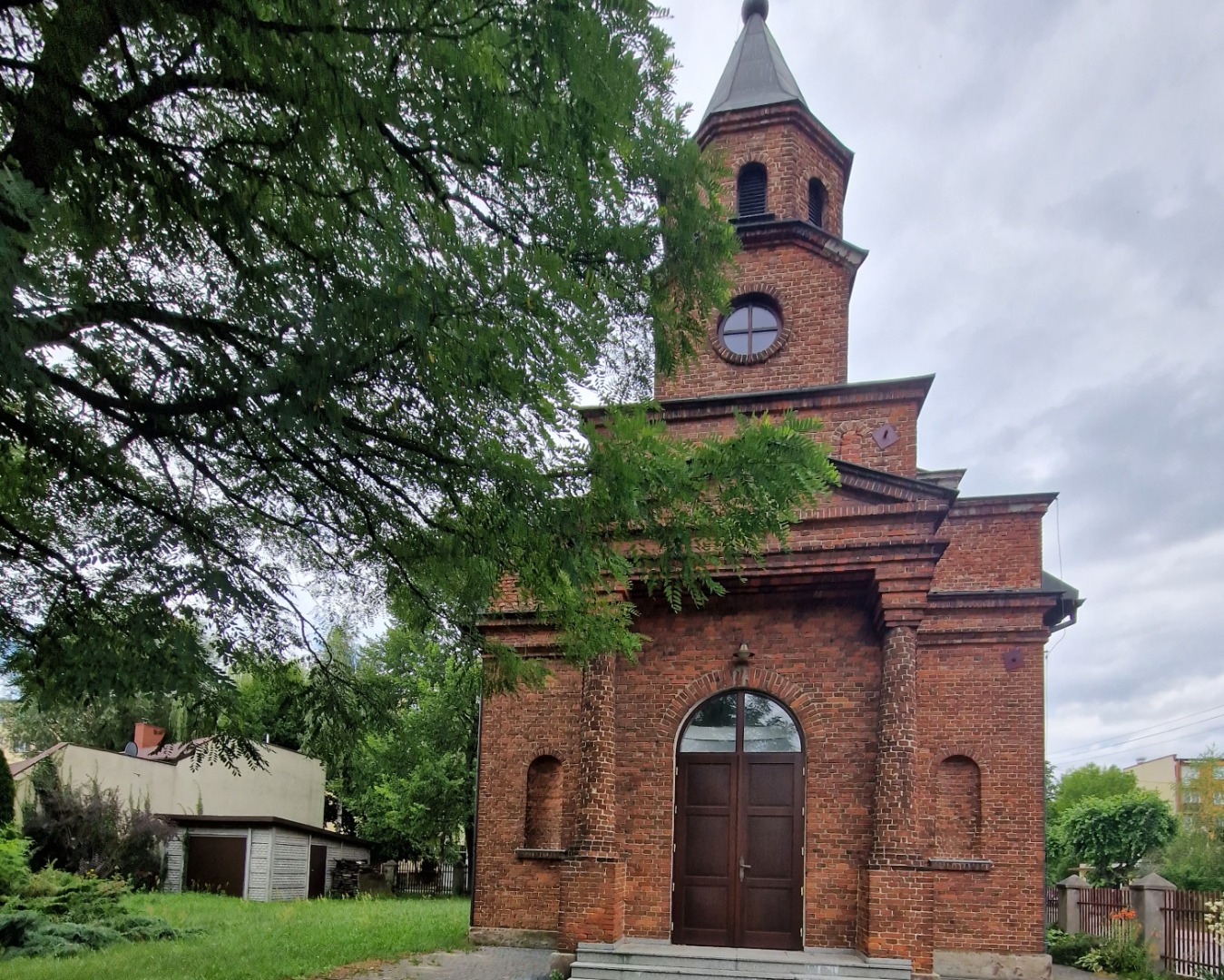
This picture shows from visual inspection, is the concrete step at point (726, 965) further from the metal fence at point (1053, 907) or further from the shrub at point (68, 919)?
the metal fence at point (1053, 907)

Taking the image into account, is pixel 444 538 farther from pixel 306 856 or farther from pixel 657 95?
pixel 306 856

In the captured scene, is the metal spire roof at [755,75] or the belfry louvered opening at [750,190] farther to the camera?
the metal spire roof at [755,75]

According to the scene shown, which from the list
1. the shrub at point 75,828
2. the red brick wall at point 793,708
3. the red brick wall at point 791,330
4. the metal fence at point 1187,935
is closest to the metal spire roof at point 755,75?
the red brick wall at point 791,330

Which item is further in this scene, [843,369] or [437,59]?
[843,369]

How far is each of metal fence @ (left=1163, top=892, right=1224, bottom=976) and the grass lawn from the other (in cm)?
1043

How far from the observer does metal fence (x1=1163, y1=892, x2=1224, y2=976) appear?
14.3 metres

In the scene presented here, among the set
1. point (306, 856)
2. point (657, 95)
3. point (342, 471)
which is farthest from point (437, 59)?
point (306, 856)

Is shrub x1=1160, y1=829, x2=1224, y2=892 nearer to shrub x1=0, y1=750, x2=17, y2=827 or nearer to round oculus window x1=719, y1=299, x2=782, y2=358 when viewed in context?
round oculus window x1=719, y1=299, x2=782, y2=358

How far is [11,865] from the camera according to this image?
15031 mm

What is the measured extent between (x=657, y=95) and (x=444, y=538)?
119 inches

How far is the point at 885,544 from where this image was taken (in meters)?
11.5

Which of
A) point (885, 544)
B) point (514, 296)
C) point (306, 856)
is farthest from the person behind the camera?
point (306, 856)

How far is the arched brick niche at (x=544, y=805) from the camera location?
13.6 m

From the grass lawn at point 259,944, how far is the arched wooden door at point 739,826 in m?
3.85
